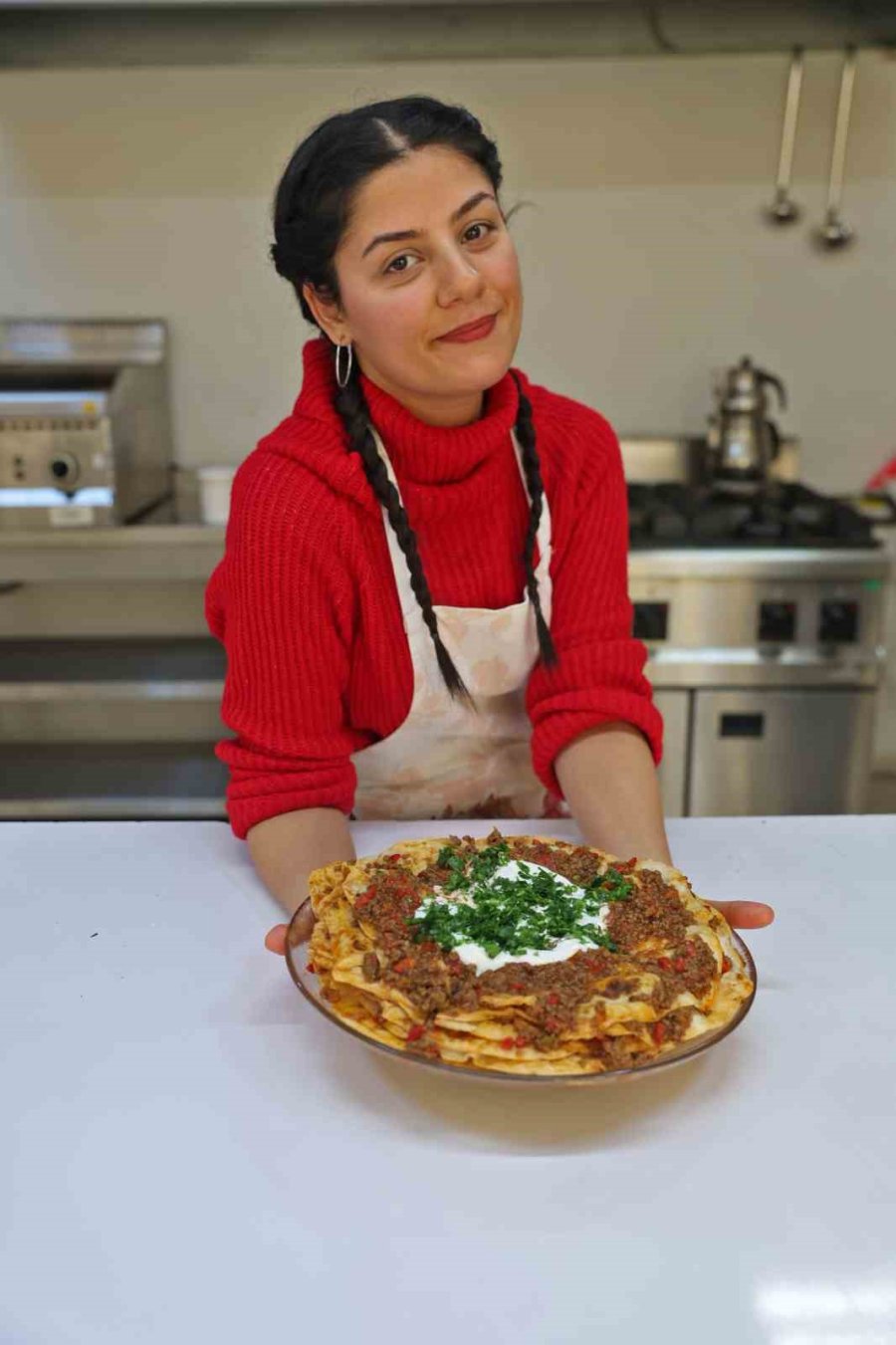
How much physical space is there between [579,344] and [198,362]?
95 centimetres

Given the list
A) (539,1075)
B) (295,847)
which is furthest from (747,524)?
(539,1075)

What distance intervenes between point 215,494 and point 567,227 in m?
1.07

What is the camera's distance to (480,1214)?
709 millimetres

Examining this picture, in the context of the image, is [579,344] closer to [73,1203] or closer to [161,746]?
[161,746]

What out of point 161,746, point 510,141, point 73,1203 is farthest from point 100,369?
point 73,1203

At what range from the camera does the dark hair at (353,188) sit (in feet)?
3.71

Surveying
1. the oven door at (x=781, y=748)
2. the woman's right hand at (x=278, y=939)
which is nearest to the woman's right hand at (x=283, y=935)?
the woman's right hand at (x=278, y=939)

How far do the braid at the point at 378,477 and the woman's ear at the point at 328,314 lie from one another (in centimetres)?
5

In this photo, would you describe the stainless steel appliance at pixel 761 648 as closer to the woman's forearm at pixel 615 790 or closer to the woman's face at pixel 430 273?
the woman's forearm at pixel 615 790

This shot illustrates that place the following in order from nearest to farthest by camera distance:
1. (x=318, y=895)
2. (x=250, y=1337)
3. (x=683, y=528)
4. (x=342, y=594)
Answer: (x=250, y=1337), (x=318, y=895), (x=342, y=594), (x=683, y=528)

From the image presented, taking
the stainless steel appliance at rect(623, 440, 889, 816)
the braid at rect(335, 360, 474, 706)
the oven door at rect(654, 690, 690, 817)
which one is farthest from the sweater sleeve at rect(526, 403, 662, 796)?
the oven door at rect(654, 690, 690, 817)

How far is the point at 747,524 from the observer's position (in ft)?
8.07

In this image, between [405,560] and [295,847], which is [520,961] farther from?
[405,560]

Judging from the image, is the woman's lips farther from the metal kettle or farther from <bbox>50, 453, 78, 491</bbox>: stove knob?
A: the metal kettle
